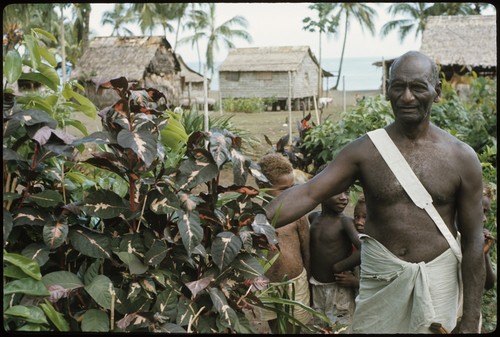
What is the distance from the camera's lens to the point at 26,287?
2109mm

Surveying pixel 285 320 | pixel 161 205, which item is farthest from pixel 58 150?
pixel 285 320

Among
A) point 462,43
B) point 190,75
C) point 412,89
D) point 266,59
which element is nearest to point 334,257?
point 412,89

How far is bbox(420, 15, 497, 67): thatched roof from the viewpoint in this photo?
23812mm

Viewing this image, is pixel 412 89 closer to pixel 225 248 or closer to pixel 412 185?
pixel 412 185

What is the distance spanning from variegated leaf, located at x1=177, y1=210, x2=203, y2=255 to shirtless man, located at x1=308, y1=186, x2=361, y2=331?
183 centimetres

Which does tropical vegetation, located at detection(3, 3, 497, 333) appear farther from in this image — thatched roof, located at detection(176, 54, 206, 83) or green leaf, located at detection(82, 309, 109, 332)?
thatched roof, located at detection(176, 54, 206, 83)

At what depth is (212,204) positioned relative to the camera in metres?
2.30

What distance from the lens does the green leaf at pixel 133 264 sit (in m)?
2.16

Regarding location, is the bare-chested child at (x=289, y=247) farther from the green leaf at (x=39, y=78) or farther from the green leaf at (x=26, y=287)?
the green leaf at (x=26, y=287)

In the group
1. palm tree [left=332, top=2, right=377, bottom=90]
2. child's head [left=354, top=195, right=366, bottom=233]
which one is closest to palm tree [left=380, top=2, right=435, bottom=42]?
palm tree [left=332, top=2, right=377, bottom=90]

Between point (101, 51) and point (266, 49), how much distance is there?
10.4 meters

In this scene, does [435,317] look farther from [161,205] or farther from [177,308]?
[161,205]

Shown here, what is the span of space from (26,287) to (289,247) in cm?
193

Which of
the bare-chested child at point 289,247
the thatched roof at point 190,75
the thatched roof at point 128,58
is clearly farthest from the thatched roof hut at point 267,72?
the bare-chested child at point 289,247
